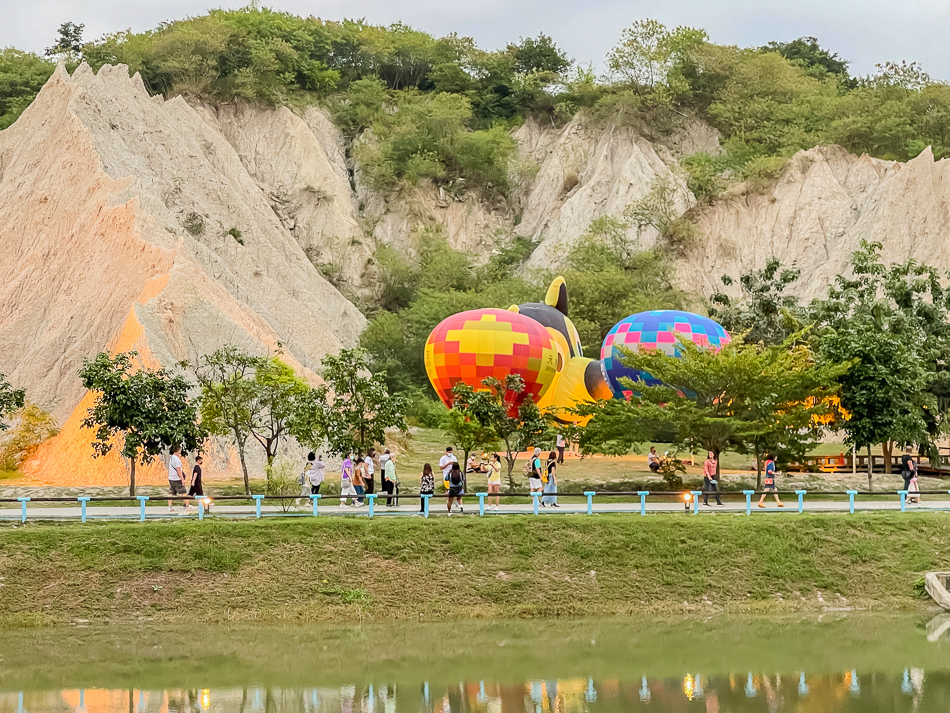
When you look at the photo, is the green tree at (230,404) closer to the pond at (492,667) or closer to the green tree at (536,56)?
the pond at (492,667)

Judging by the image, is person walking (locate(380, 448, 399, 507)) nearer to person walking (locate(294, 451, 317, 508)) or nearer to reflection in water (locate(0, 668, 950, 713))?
person walking (locate(294, 451, 317, 508))

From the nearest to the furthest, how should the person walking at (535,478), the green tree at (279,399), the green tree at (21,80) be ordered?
the person walking at (535,478)
the green tree at (279,399)
the green tree at (21,80)

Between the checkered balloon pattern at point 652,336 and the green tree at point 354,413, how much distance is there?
12.2 m

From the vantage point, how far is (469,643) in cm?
1991

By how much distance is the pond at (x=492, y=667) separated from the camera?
53.1 feet

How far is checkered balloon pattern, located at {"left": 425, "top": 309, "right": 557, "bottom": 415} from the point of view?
39906 millimetres

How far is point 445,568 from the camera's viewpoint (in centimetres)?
2273

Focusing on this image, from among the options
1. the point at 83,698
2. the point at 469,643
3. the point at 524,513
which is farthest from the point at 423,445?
the point at 83,698

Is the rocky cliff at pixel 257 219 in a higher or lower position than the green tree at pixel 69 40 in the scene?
lower

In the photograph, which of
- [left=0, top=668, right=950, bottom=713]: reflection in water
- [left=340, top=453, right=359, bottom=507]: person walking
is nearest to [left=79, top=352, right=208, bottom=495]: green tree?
[left=340, top=453, right=359, bottom=507]: person walking

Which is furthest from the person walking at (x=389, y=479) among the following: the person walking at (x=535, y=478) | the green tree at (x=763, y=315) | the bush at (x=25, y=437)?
the green tree at (x=763, y=315)

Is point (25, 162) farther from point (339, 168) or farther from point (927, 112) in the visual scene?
point (927, 112)

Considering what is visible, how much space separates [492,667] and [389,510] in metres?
7.79

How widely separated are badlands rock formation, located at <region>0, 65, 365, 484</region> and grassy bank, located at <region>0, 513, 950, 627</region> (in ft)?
45.2
